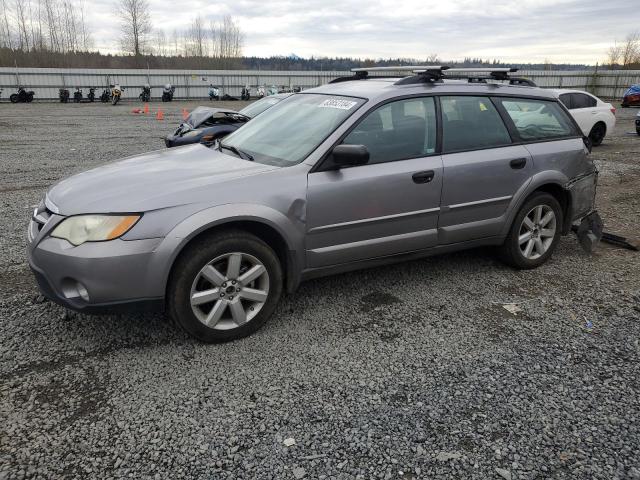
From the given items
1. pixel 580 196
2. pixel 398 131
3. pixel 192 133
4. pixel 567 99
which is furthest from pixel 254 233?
pixel 567 99

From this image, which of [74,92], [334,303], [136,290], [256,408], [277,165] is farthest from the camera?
[74,92]

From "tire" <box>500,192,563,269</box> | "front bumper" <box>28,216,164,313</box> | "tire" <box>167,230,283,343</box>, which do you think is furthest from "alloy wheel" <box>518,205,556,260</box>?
"front bumper" <box>28,216,164,313</box>

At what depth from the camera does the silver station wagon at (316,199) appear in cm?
315

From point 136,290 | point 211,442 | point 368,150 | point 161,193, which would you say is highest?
point 368,150

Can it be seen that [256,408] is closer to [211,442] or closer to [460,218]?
[211,442]

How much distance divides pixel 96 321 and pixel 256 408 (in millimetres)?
1599

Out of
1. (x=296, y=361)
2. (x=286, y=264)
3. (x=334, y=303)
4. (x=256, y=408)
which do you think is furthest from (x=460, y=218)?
(x=256, y=408)

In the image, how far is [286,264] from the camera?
366cm

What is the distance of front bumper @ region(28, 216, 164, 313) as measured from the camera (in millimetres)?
3043

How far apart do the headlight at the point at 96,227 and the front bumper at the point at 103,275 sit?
0.13 ft

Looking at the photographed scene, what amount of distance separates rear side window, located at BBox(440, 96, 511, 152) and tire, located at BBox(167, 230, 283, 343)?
1.86m

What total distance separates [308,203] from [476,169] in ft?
5.26

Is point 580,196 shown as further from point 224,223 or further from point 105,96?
point 105,96

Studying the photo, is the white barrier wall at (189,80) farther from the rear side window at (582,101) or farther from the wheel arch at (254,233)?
the wheel arch at (254,233)
